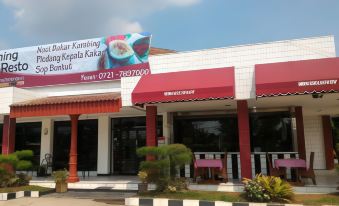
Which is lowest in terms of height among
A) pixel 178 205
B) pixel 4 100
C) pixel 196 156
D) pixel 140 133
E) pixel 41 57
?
pixel 178 205

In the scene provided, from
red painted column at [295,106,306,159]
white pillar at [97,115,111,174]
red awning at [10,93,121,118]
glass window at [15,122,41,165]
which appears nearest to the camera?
red awning at [10,93,121,118]

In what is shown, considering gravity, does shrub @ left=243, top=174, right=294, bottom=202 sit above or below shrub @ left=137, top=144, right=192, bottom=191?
below

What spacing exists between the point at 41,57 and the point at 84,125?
4134 mm

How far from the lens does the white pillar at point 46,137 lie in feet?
61.7

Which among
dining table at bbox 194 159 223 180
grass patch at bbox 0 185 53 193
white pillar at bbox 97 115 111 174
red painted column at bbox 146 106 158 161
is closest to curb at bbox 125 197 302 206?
dining table at bbox 194 159 223 180

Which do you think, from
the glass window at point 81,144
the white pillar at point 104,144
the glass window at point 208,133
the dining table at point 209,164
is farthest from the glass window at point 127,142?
the dining table at point 209,164

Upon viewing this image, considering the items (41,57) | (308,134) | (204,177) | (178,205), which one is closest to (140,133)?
(204,177)

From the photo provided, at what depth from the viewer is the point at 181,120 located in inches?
664

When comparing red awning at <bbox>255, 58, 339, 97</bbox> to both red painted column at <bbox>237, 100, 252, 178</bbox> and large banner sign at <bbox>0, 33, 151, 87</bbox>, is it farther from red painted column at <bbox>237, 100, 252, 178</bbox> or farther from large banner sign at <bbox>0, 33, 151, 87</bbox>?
large banner sign at <bbox>0, 33, 151, 87</bbox>

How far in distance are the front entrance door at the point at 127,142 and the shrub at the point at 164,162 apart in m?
6.13

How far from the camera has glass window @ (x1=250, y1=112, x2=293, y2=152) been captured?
15.6 m

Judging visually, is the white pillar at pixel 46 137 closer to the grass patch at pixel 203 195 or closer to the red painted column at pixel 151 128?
the red painted column at pixel 151 128

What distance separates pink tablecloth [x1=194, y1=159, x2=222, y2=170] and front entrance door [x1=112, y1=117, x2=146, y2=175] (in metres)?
5.08

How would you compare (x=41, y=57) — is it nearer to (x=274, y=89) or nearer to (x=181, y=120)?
(x=181, y=120)
